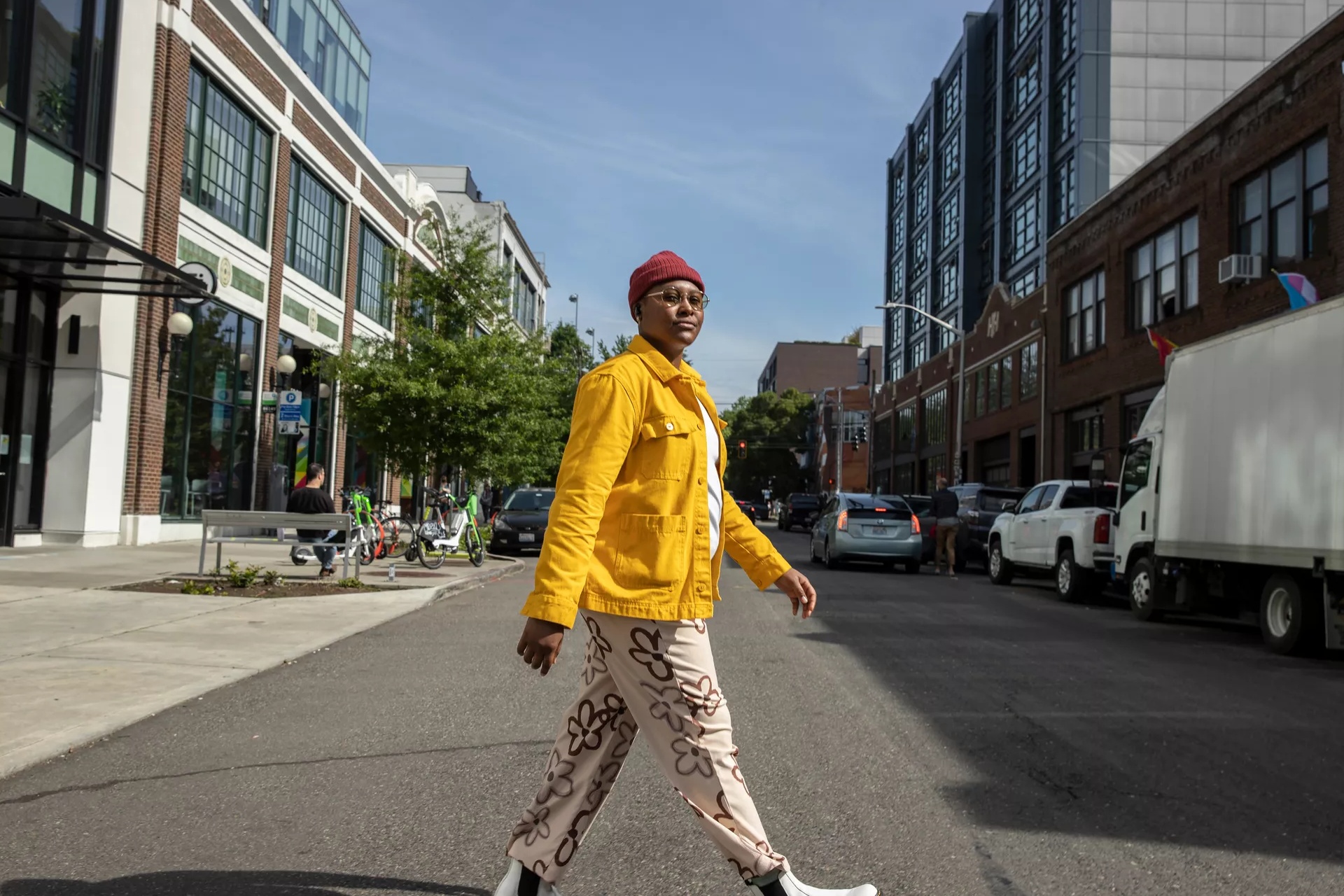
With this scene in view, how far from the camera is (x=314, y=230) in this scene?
28516mm

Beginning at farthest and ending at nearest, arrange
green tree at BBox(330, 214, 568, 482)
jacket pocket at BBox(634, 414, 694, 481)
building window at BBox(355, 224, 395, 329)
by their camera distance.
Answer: building window at BBox(355, 224, 395, 329)
green tree at BBox(330, 214, 568, 482)
jacket pocket at BBox(634, 414, 694, 481)

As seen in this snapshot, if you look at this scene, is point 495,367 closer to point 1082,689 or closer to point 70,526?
point 70,526

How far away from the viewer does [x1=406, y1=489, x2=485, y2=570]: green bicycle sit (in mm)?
18359

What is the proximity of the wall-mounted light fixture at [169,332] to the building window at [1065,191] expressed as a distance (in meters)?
31.1

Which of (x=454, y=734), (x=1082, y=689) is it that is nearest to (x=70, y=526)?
(x=454, y=734)

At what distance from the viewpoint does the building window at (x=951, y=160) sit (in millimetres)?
58219

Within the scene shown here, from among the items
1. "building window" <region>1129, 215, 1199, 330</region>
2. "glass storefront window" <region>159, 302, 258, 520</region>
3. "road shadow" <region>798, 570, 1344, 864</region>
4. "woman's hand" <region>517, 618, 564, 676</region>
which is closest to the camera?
"woman's hand" <region>517, 618, 564, 676</region>

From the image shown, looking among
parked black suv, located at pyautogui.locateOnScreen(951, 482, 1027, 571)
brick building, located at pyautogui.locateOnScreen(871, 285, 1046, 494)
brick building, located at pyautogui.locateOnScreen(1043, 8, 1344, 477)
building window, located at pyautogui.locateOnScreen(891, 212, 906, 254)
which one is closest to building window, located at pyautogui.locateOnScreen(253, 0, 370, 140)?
parked black suv, located at pyautogui.locateOnScreen(951, 482, 1027, 571)

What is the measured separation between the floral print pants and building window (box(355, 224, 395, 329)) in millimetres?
29823

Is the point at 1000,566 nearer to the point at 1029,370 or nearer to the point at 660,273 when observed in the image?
the point at 660,273

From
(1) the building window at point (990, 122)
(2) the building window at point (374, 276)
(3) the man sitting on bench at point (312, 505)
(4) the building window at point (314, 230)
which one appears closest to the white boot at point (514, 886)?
(3) the man sitting on bench at point (312, 505)

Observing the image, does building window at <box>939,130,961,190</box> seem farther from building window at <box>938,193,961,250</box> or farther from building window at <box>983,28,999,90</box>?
building window at <box>983,28,999,90</box>

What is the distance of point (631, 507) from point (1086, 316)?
32.0 meters

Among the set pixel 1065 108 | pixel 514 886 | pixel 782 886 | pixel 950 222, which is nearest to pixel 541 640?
pixel 514 886
